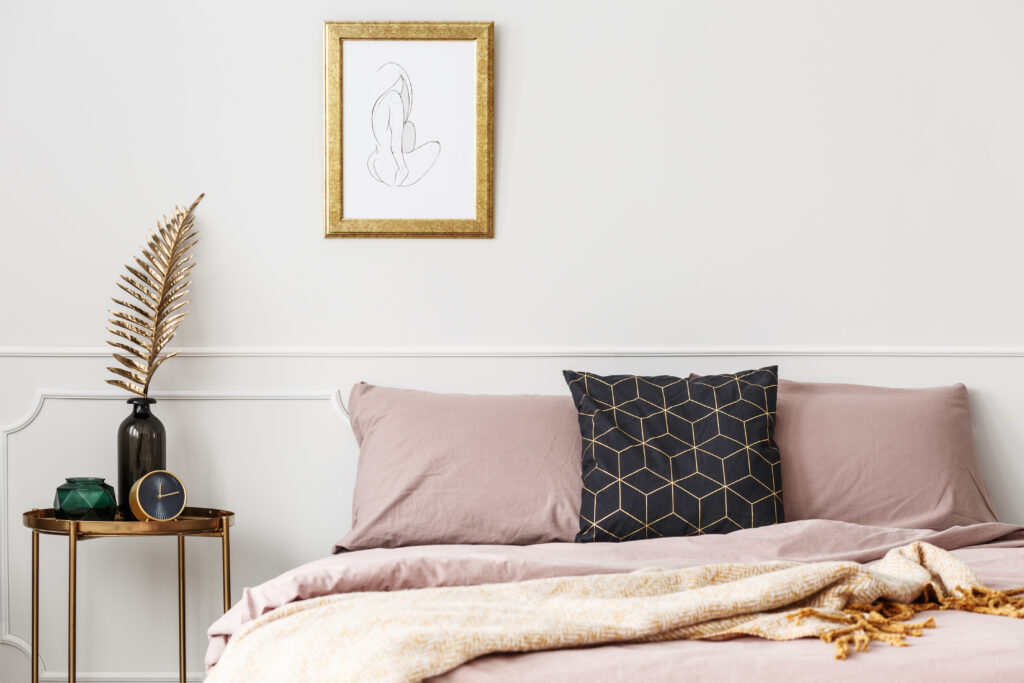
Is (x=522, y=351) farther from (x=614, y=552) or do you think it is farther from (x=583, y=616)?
(x=583, y=616)

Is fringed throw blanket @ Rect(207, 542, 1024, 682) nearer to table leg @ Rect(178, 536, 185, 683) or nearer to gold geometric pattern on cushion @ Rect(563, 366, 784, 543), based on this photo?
gold geometric pattern on cushion @ Rect(563, 366, 784, 543)

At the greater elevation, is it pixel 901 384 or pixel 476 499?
pixel 901 384

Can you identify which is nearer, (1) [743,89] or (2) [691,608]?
(2) [691,608]

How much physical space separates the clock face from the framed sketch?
0.79m

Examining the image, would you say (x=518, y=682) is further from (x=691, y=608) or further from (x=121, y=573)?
(x=121, y=573)

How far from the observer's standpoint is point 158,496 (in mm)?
2070

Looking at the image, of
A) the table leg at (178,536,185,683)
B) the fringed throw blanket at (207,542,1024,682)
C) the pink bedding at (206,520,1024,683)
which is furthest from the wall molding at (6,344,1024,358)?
the fringed throw blanket at (207,542,1024,682)

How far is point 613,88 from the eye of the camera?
8.07 ft

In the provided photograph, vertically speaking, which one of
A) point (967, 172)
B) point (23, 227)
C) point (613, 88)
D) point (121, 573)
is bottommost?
point (121, 573)

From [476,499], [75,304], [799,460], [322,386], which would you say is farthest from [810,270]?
[75,304]

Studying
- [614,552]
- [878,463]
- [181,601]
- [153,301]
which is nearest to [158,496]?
[181,601]

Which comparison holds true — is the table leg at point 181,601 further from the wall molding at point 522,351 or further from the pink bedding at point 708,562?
the pink bedding at point 708,562

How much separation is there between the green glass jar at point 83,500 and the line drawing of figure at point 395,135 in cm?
108

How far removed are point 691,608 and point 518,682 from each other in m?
0.27
